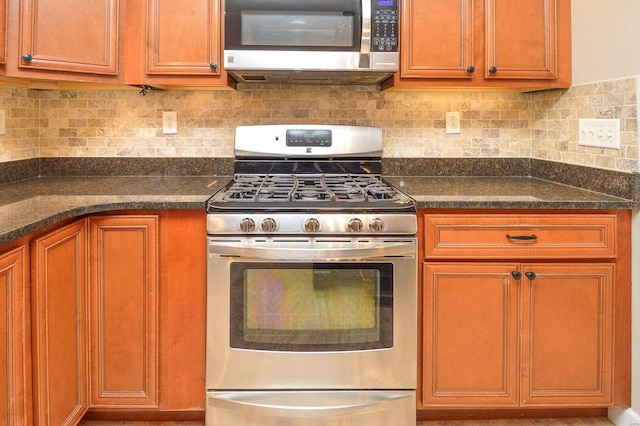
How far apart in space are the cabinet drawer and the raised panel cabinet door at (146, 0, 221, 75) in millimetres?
1141

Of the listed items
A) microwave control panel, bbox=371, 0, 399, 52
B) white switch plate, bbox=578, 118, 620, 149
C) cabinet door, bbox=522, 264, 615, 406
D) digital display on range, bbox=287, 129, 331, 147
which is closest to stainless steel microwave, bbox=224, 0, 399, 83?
microwave control panel, bbox=371, 0, 399, 52

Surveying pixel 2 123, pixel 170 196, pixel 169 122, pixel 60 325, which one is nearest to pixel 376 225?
pixel 170 196

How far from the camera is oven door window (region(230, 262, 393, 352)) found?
1990 mm

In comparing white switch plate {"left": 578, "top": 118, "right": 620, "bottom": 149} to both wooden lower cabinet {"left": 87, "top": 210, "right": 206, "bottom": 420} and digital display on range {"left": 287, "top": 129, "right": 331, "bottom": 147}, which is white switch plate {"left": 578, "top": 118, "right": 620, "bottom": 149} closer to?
digital display on range {"left": 287, "top": 129, "right": 331, "bottom": 147}

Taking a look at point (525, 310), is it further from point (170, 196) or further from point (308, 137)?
point (170, 196)

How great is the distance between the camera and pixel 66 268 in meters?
1.85

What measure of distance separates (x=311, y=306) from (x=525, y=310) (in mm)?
779

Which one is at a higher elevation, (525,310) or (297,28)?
(297,28)

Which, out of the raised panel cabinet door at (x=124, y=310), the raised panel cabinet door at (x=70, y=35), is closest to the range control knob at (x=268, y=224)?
the raised panel cabinet door at (x=124, y=310)

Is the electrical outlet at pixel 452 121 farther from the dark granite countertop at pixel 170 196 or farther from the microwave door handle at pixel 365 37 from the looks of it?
the microwave door handle at pixel 365 37

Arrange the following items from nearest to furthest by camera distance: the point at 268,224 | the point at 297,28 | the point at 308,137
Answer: the point at 268,224 < the point at 297,28 < the point at 308,137

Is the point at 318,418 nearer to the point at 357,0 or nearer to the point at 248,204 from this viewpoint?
the point at 248,204

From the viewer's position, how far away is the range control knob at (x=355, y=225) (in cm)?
196

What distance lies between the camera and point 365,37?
230 centimetres
